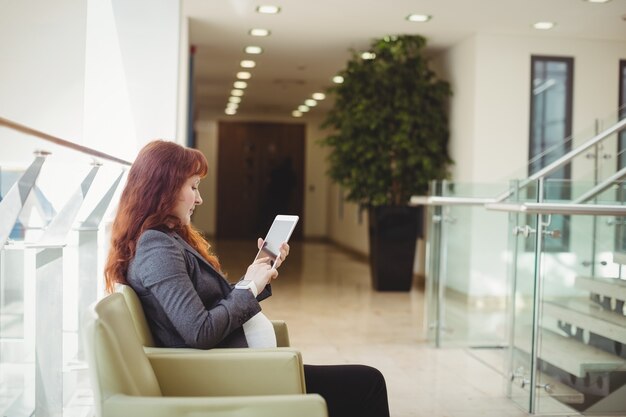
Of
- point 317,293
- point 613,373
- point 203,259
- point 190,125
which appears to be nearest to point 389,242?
point 317,293

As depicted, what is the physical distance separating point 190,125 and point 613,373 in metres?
6.10

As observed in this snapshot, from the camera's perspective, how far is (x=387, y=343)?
5.42m

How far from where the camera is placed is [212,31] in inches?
311

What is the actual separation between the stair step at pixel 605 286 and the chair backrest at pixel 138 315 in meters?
2.48

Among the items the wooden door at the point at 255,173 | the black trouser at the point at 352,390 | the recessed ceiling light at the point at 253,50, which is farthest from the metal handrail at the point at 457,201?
the wooden door at the point at 255,173

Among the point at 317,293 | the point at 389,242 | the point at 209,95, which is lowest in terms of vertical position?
the point at 317,293

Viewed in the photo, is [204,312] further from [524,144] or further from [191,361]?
[524,144]

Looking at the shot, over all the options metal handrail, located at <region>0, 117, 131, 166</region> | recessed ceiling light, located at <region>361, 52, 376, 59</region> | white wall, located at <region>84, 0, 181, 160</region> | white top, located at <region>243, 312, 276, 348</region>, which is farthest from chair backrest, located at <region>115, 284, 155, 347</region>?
recessed ceiling light, located at <region>361, 52, 376, 59</region>

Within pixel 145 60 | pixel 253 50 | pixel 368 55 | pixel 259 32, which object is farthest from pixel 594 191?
pixel 253 50

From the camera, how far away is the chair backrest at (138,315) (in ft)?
6.77

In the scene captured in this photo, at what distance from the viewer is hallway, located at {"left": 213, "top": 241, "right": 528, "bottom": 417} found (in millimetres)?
3877

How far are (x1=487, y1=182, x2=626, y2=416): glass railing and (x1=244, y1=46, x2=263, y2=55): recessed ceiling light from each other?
209 inches

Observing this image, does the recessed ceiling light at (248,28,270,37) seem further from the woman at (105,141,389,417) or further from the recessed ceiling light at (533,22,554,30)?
the woman at (105,141,389,417)

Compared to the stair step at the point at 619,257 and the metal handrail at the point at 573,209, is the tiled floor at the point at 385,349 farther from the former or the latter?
the metal handrail at the point at 573,209
